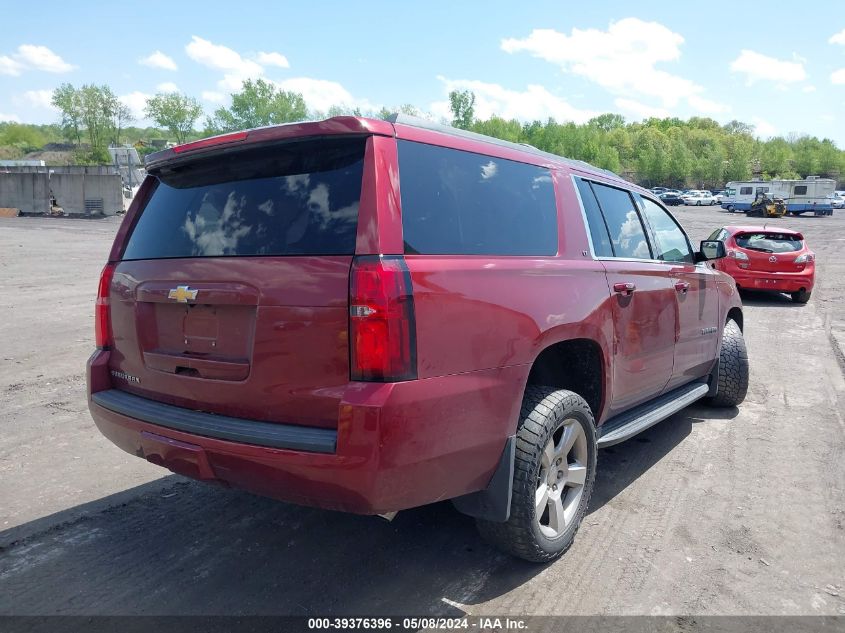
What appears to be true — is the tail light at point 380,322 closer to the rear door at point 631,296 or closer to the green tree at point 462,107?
the rear door at point 631,296

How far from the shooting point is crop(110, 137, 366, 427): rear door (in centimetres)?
245

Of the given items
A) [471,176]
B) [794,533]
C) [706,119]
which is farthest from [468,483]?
[706,119]

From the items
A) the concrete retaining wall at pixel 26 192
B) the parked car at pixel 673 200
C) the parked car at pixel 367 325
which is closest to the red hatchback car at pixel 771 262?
the parked car at pixel 367 325

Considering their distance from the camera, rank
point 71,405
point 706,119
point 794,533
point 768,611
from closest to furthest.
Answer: point 768,611 < point 794,533 < point 71,405 < point 706,119

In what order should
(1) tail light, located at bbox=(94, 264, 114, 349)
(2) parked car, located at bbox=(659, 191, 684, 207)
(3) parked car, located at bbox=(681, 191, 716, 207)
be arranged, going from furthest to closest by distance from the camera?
(3) parked car, located at bbox=(681, 191, 716, 207) → (2) parked car, located at bbox=(659, 191, 684, 207) → (1) tail light, located at bbox=(94, 264, 114, 349)

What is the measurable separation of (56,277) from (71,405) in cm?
937

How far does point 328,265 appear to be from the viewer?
8.02 ft

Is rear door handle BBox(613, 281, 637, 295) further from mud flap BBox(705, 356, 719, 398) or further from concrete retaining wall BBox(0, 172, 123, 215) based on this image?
concrete retaining wall BBox(0, 172, 123, 215)

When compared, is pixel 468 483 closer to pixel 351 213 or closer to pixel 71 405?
pixel 351 213

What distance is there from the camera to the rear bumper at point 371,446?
2332 millimetres

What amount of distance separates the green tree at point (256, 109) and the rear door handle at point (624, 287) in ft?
415

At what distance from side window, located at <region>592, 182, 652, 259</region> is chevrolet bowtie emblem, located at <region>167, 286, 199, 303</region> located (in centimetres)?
243

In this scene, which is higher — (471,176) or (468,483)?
(471,176)

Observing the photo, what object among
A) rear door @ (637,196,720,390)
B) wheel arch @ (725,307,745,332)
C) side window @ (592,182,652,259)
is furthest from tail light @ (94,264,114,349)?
wheel arch @ (725,307,745,332)
